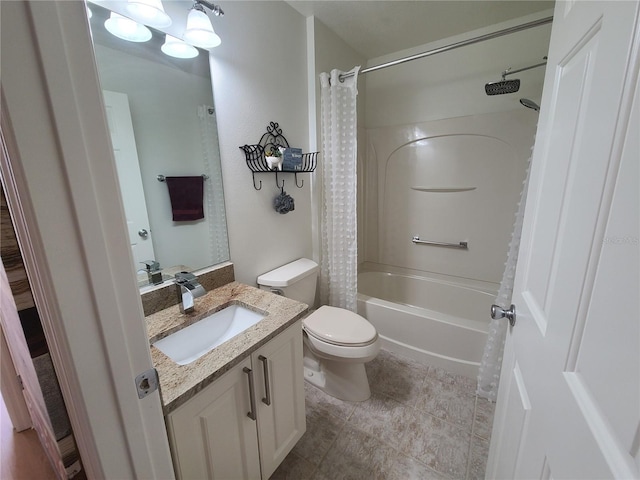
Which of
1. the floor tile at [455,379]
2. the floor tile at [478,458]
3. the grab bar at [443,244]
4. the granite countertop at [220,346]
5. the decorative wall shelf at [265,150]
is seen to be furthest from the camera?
the grab bar at [443,244]

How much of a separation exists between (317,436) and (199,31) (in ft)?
6.73

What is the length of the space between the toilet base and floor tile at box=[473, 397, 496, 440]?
611 mm

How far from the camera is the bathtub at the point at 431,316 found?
1.83 m

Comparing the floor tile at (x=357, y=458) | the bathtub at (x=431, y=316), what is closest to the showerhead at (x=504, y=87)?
the bathtub at (x=431, y=316)

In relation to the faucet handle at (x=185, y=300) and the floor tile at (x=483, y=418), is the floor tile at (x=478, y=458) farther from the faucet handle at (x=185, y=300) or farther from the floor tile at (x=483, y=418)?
the faucet handle at (x=185, y=300)

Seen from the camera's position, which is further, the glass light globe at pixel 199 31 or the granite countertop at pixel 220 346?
the glass light globe at pixel 199 31

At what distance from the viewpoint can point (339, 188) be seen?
1.93 metres

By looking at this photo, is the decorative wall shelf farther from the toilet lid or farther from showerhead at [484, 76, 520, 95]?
showerhead at [484, 76, 520, 95]

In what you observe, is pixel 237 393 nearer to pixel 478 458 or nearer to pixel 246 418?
pixel 246 418

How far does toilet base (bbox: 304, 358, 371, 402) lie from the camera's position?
1675mm

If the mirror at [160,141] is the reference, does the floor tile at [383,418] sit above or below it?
below

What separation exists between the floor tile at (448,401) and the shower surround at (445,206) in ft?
0.54

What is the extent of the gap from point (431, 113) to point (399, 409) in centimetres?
230

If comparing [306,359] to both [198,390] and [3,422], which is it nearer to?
[198,390]
